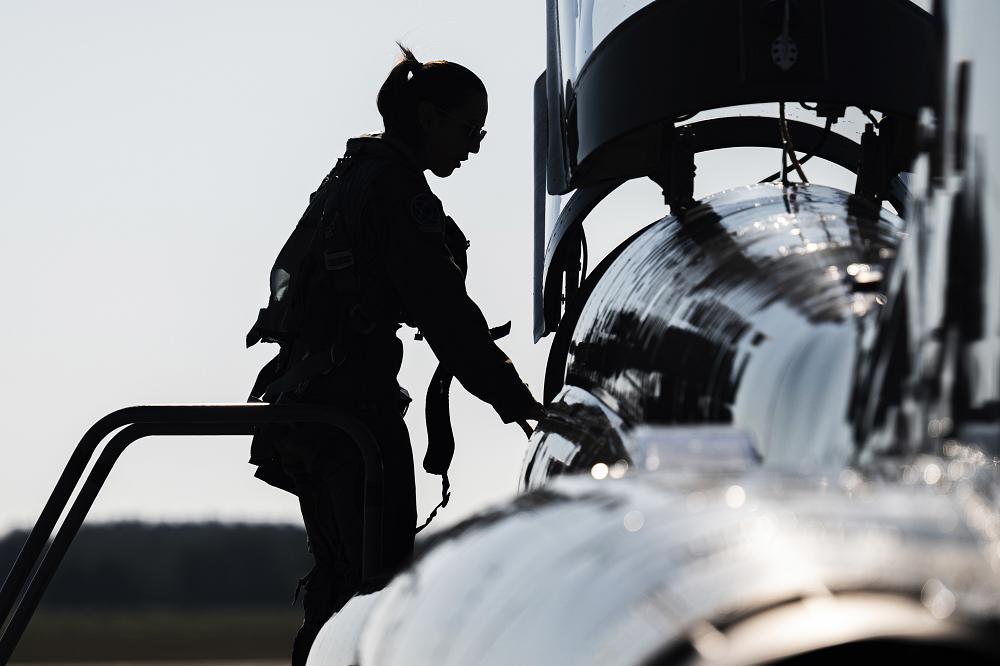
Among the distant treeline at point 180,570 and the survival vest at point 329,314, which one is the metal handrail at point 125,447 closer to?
the survival vest at point 329,314

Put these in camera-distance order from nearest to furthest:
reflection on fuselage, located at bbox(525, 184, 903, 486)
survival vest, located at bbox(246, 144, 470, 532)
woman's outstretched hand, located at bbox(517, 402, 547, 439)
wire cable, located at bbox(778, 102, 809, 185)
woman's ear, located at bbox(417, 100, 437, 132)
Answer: reflection on fuselage, located at bbox(525, 184, 903, 486), woman's outstretched hand, located at bbox(517, 402, 547, 439), survival vest, located at bbox(246, 144, 470, 532), woman's ear, located at bbox(417, 100, 437, 132), wire cable, located at bbox(778, 102, 809, 185)

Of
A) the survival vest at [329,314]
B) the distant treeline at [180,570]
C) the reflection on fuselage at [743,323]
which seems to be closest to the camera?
the reflection on fuselage at [743,323]

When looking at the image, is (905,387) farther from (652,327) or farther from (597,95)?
(597,95)

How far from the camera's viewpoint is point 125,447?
12.5 feet

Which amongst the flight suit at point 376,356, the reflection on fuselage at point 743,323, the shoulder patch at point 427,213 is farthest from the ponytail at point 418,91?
the reflection on fuselage at point 743,323

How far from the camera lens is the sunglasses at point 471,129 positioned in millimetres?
4221

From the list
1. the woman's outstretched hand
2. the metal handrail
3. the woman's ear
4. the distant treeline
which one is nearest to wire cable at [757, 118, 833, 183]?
the woman's ear

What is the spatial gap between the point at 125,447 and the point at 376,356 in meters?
0.73

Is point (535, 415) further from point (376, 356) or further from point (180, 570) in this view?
point (180, 570)

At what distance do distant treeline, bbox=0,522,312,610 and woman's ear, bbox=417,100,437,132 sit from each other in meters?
57.8

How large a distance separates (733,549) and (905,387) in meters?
0.59

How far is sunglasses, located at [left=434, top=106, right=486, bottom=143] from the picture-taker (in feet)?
13.8

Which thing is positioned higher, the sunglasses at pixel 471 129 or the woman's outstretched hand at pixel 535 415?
the sunglasses at pixel 471 129

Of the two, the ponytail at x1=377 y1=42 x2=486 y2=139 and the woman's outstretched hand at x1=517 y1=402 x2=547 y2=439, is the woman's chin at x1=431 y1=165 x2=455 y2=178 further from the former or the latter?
the woman's outstretched hand at x1=517 y1=402 x2=547 y2=439
